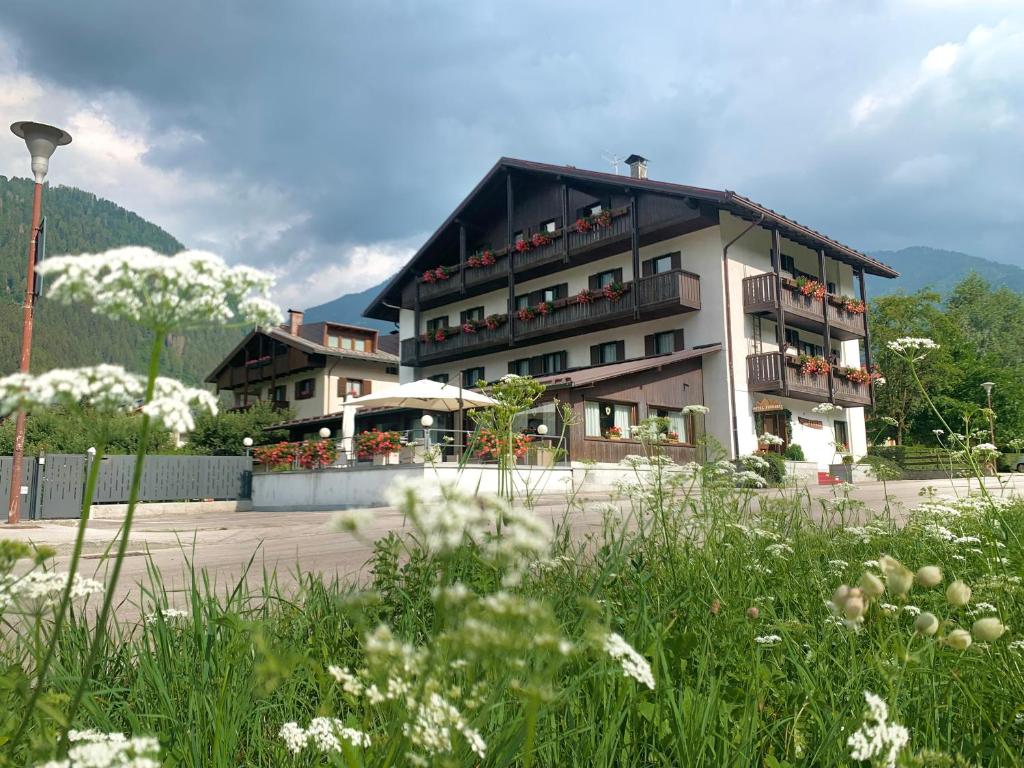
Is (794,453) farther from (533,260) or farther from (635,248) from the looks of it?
(533,260)

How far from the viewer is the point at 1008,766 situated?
186 centimetres

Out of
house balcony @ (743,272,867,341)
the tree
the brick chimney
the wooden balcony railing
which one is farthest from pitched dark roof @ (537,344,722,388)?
the tree

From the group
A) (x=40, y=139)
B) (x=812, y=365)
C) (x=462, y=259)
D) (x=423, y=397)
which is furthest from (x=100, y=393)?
(x=462, y=259)

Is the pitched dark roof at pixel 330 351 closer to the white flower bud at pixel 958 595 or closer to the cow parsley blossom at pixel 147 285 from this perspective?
the cow parsley blossom at pixel 147 285

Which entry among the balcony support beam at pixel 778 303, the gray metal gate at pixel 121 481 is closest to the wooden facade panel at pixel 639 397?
the balcony support beam at pixel 778 303

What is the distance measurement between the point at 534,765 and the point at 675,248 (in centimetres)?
2583

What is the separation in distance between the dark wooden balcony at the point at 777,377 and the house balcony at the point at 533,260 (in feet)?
20.2

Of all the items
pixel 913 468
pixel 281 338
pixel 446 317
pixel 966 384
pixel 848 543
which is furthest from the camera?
pixel 966 384

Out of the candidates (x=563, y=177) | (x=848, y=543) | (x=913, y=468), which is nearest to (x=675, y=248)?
(x=563, y=177)

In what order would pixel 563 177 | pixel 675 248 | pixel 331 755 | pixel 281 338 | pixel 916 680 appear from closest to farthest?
pixel 331 755, pixel 916 680, pixel 675 248, pixel 563 177, pixel 281 338

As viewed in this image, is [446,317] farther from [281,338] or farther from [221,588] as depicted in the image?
[221,588]

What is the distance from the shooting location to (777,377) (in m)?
24.6

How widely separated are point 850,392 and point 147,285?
2988 cm

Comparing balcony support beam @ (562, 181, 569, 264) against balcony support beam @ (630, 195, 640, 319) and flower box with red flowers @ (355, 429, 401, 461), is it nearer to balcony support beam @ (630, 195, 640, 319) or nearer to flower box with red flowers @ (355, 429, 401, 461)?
balcony support beam @ (630, 195, 640, 319)
